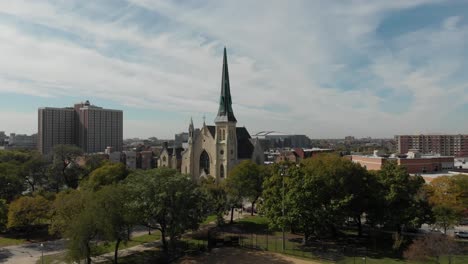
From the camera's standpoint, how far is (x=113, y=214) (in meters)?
30.2

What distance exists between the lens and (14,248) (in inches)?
1458

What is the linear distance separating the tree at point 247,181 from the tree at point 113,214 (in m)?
19.5

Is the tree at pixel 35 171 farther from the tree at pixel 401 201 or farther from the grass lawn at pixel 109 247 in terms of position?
the tree at pixel 401 201

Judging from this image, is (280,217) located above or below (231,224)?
above

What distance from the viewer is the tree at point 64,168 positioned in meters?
66.6

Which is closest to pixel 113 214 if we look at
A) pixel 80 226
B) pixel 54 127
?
pixel 80 226

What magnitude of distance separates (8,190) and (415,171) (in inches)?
2560

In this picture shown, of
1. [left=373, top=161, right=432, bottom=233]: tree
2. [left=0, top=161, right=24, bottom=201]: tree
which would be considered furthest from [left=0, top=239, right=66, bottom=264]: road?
[left=373, top=161, right=432, bottom=233]: tree

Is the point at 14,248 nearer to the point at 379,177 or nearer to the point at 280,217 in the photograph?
the point at 280,217

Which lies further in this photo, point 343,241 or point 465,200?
point 465,200

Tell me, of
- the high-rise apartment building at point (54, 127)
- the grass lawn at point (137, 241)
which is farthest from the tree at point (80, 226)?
the high-rise apartment building at point (54, 127)

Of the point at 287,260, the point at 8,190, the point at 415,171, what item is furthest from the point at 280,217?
the point at 415,171

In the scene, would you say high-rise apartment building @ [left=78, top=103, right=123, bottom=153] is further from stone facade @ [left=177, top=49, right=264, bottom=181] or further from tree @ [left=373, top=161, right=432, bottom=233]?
tree @ [left=373, top=161, right=432, bottom=233]

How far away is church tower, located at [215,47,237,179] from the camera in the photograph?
235 ft
